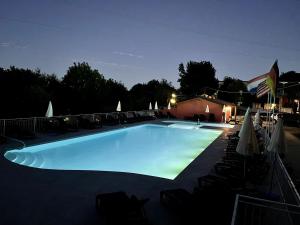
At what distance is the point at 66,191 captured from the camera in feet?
22.2

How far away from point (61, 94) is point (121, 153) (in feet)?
46.1

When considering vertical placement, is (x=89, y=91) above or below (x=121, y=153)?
above

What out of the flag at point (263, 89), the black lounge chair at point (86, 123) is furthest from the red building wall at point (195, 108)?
the black lounge chair at point (86, 123)

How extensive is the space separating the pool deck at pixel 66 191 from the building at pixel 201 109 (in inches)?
832

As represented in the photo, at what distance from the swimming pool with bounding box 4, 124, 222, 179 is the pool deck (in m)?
2.01

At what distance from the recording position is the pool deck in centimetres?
539

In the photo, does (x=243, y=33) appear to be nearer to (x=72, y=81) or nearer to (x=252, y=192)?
(x=252, y=192)

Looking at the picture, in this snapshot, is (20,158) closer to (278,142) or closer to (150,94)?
(278,142)

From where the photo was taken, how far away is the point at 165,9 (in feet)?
61.4

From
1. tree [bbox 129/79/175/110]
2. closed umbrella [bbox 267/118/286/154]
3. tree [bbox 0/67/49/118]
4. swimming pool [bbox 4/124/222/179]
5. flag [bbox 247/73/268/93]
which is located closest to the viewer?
closed umbrella [bbox 267/118/286/154]

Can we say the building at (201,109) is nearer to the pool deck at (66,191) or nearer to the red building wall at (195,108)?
the red building wall at (195,108)

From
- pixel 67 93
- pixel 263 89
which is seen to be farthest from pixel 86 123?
pixel 263 89

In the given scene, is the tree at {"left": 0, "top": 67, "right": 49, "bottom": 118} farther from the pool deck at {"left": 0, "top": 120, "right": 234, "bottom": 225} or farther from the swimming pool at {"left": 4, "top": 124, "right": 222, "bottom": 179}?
the pool deck at {"left": 0, "top": 120, "right": 234, "bottom": 225}

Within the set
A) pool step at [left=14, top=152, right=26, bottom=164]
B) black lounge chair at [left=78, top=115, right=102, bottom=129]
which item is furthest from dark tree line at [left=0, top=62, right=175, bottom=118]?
pool step at [left=14, top=152, right=26, bottom=164]
